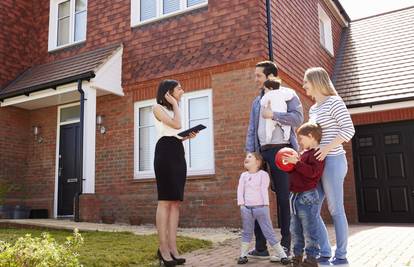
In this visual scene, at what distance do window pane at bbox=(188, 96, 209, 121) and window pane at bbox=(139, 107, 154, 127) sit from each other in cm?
107

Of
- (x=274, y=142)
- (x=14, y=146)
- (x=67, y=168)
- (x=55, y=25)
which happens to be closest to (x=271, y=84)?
(x=274, y=142)

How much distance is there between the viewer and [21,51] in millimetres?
11109

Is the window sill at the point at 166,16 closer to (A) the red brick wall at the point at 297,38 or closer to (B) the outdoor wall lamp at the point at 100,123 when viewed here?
(A) the red brick wall at the point at 297,38

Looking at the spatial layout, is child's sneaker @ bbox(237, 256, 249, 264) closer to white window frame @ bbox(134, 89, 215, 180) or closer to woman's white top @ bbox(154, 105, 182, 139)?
woman's white top @ bbox(154, 105, 182, 139)

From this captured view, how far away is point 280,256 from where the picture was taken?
13.5ft

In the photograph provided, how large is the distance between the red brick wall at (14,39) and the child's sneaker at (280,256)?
9.00m

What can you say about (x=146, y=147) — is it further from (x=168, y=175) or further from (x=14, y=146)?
(x=168, y=175)

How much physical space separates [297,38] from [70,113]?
5.79 m

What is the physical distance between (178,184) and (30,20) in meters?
9.33

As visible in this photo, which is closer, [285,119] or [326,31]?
[285,119]

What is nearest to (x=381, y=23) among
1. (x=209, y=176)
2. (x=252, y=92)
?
(x=252, y=92)

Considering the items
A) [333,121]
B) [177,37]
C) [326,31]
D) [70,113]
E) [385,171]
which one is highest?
[326,31]

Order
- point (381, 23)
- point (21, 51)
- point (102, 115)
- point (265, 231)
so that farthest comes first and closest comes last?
point (381, 23), point (21, 51), point (102, 115), point (265, 231)

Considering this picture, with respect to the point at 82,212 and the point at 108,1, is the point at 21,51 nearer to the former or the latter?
the point at 108,1
